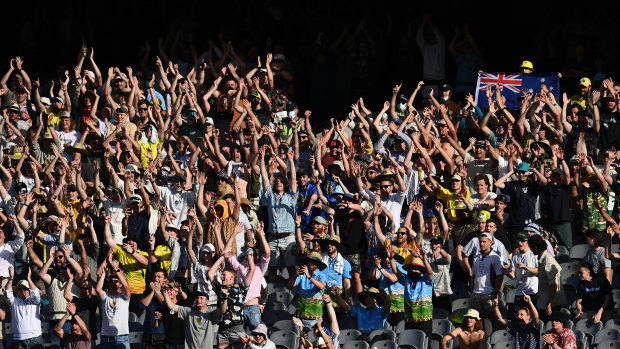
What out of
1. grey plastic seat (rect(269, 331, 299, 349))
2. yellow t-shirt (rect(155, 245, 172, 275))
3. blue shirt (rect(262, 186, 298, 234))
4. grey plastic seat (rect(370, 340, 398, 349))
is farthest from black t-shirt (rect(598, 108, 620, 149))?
yellow t-shirt (rect(155, 245, 172, 275))

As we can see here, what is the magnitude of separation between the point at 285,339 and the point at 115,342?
6.96ft

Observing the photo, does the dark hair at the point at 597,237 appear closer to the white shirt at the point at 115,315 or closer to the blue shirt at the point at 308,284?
the blue shirt at the point at 308,284

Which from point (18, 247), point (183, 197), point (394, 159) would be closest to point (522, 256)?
point (394, 159)

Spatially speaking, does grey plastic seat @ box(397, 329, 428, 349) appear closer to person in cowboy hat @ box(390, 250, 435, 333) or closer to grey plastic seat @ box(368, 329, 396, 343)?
grey plastic seat @ box(368, 329, 396, 343)

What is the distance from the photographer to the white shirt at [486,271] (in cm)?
2000

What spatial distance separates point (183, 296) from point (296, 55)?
796cm

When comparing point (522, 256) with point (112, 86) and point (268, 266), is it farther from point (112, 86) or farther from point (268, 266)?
point (112, 86)

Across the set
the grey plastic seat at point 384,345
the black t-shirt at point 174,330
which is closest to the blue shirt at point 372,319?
the grey plastic seat at point 384,345

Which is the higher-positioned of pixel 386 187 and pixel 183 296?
pixel 386 187

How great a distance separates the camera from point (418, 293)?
1978 cm

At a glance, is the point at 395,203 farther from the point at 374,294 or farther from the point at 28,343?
the point at 28,343

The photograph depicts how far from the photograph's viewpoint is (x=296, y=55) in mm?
27250

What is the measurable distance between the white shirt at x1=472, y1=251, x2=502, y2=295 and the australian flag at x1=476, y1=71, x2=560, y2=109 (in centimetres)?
526

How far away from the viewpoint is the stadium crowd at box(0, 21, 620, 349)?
779 inches
